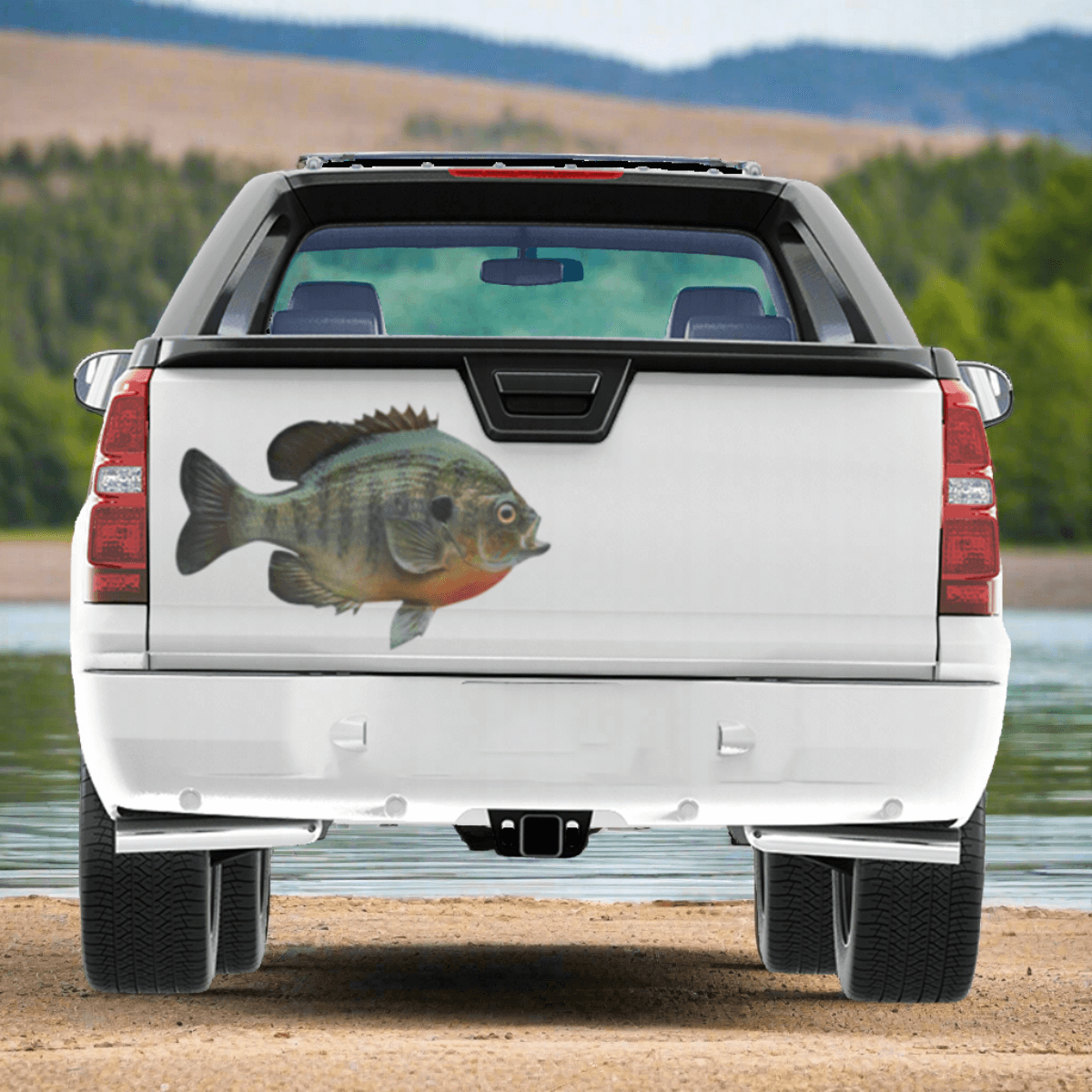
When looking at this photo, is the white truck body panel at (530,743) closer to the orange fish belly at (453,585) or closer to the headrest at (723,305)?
the orange fish belly at (453,585)

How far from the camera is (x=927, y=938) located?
5.78 meters

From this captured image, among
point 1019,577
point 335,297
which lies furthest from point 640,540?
point 1019,577

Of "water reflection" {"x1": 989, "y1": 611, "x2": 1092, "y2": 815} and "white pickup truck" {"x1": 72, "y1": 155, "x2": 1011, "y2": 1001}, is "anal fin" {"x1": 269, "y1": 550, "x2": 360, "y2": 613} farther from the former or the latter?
"water reflection" {"x1": 989, "y1": 611, "x2": 1092, "y2": 815}

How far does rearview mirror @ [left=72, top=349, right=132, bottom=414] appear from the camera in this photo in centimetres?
544

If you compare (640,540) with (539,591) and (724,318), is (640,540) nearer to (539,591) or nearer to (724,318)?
(539,591)

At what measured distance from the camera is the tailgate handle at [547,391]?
478cm

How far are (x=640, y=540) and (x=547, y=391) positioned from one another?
1.25ft

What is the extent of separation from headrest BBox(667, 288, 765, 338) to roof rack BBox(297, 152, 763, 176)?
0.38 meters

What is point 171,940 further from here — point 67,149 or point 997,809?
point 67,149

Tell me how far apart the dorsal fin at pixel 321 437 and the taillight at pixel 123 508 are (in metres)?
0.29

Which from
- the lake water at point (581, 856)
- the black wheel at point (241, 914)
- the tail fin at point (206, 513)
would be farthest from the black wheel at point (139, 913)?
the lake water at point (581, 856)

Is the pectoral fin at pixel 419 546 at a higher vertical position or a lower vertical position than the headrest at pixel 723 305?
lower

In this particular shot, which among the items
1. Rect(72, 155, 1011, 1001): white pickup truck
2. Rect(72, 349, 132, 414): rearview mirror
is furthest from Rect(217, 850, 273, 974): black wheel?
Rect(72, 155, 1011, 1001): white pickup truck

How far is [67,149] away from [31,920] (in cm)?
17685
